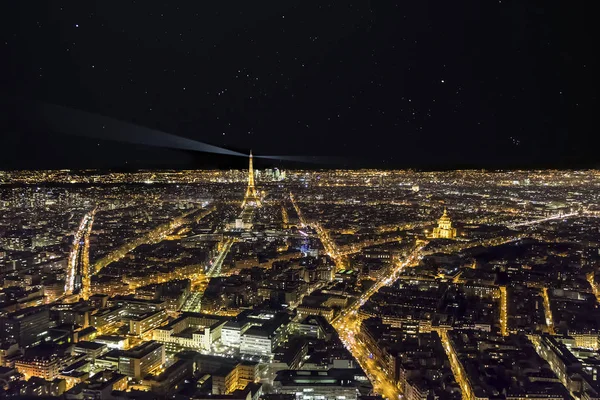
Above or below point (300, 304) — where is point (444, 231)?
above

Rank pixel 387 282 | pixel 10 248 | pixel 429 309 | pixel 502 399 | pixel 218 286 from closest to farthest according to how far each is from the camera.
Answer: pixel 502 399, pixel 429 309, pixel 218 286, pixel 387 282, pixel 10 248

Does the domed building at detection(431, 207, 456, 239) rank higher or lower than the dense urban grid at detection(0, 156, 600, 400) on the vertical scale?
higher

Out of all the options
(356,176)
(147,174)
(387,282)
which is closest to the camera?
(387,282)

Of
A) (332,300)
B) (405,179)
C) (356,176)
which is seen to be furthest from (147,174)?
(332,300)

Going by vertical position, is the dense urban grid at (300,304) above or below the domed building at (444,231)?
below

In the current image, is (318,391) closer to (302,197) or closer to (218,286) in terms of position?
(218,286)

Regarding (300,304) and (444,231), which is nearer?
(300,304)

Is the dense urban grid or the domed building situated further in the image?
the domed building

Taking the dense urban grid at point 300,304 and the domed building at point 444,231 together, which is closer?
the dense urban grid at point 300,304
